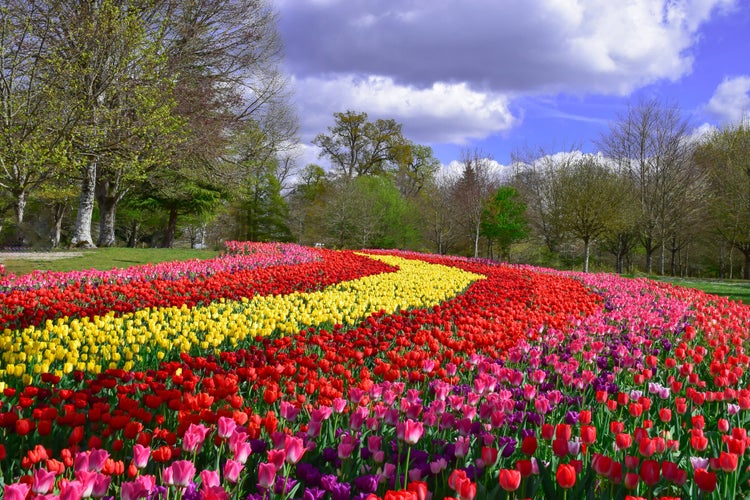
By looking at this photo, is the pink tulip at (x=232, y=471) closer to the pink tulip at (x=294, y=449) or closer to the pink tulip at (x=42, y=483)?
the pink tulip at (x=294, y=449)

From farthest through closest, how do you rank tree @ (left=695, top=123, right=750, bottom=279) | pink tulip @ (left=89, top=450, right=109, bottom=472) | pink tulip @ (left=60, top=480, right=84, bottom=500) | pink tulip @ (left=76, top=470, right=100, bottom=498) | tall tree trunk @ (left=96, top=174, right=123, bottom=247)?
tree @ (left=695, top=123, right=750, bottom=279) → tall tree trunk @ (left=96, top=174, right=123, bottom=247) → pink tulip @ (left=89, top=450, right=109, bottom=472) → pink tulip @ (left=76, top=470, right=100, bottom=498) → pink tulip @ (left=60, top=480, right=84, bottom=500)

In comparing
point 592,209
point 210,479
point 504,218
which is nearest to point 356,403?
point 210,479

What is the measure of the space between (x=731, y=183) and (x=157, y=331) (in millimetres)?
31246

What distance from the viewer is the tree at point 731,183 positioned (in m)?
27.4

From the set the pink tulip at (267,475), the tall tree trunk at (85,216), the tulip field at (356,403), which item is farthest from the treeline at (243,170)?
the pink tulip at (267,475)

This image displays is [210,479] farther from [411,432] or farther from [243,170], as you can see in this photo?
[243,170]

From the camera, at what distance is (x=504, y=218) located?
94.9 feet

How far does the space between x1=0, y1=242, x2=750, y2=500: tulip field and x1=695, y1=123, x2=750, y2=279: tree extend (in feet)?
80.4

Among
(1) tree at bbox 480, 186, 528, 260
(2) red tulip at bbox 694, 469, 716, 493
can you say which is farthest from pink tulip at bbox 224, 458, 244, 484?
(1) tree at bbox 480, 186, 528, 260

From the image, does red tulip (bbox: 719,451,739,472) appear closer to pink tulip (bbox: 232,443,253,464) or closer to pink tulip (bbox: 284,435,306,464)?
pink tulip (bbox: 284,435,306,464)

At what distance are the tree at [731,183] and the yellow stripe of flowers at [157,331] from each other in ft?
87.5

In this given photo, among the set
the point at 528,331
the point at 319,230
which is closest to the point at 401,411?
the point at 528,331

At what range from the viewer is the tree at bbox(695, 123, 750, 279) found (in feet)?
89.8

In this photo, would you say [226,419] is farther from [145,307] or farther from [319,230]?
[319,230]
